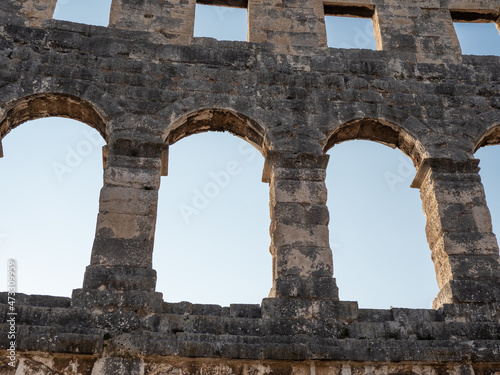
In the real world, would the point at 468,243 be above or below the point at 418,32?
below

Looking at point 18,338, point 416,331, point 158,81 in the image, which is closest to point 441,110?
point 416,331

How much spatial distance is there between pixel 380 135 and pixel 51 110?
15.2 ft

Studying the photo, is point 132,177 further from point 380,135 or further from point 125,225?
point 380,135

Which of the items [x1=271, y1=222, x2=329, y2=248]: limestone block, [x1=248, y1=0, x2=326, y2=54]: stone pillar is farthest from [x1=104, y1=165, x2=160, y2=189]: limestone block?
[x1=248, y1=0, x2=326, y2=54]: stone pillar

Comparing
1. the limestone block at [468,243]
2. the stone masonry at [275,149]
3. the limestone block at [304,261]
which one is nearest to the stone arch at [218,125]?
the stone masonry at [275,149]

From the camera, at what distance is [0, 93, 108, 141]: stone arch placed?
7438 mm

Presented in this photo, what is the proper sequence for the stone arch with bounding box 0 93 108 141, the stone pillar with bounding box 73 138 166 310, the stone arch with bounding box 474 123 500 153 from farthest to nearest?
1. the stone arch with bounding box 474 123 500 153
2. the stone arch with bounding box 0 93 108 141
3. the stone pillar with bounding box 73 138 166 310

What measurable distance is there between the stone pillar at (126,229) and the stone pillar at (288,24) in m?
2.93

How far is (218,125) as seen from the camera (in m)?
7.95

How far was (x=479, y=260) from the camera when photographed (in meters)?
6.65

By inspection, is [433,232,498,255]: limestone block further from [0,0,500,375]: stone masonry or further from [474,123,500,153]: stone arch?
[474,123,500,153]: stone arch

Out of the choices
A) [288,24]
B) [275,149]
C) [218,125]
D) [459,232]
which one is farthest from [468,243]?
[288,24]

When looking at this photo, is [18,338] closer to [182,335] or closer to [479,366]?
[182,335]

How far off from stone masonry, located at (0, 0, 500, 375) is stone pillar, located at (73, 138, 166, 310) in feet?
0.06
